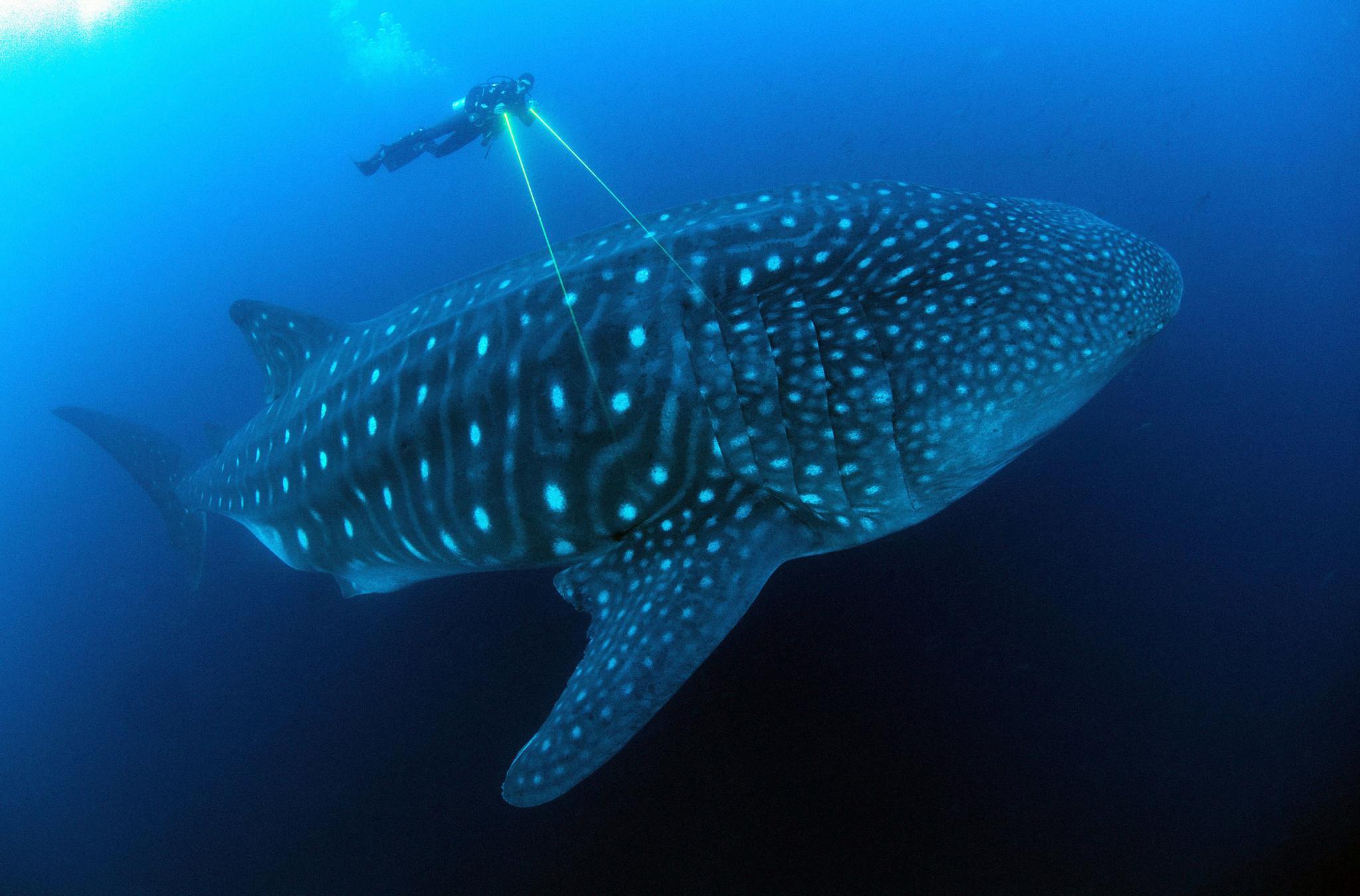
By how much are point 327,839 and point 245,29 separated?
65.3 meters

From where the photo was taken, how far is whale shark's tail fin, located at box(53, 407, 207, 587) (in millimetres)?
4336

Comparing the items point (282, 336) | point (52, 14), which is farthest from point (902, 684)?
point (52, 14)

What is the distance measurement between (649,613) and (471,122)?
11.1m

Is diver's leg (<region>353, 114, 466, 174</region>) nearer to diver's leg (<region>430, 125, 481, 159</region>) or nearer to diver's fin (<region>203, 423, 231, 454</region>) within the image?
diver's leg (<region>430, 125, 481, 159</region>)

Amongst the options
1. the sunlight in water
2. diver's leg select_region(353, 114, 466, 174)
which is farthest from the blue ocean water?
the sunlight in water

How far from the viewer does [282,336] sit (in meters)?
3.63

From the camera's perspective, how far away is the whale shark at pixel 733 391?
2.00 meters

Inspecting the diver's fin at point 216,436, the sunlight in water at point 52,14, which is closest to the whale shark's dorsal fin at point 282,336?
the diver's fin at point 216,436

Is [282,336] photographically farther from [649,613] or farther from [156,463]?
[649,613]

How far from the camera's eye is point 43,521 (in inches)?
310

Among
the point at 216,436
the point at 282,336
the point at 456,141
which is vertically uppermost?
the point at 456,141

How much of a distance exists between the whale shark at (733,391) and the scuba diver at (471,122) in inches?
362

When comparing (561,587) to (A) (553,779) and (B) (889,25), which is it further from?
(B) (889,25)

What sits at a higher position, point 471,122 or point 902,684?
point 471,122
